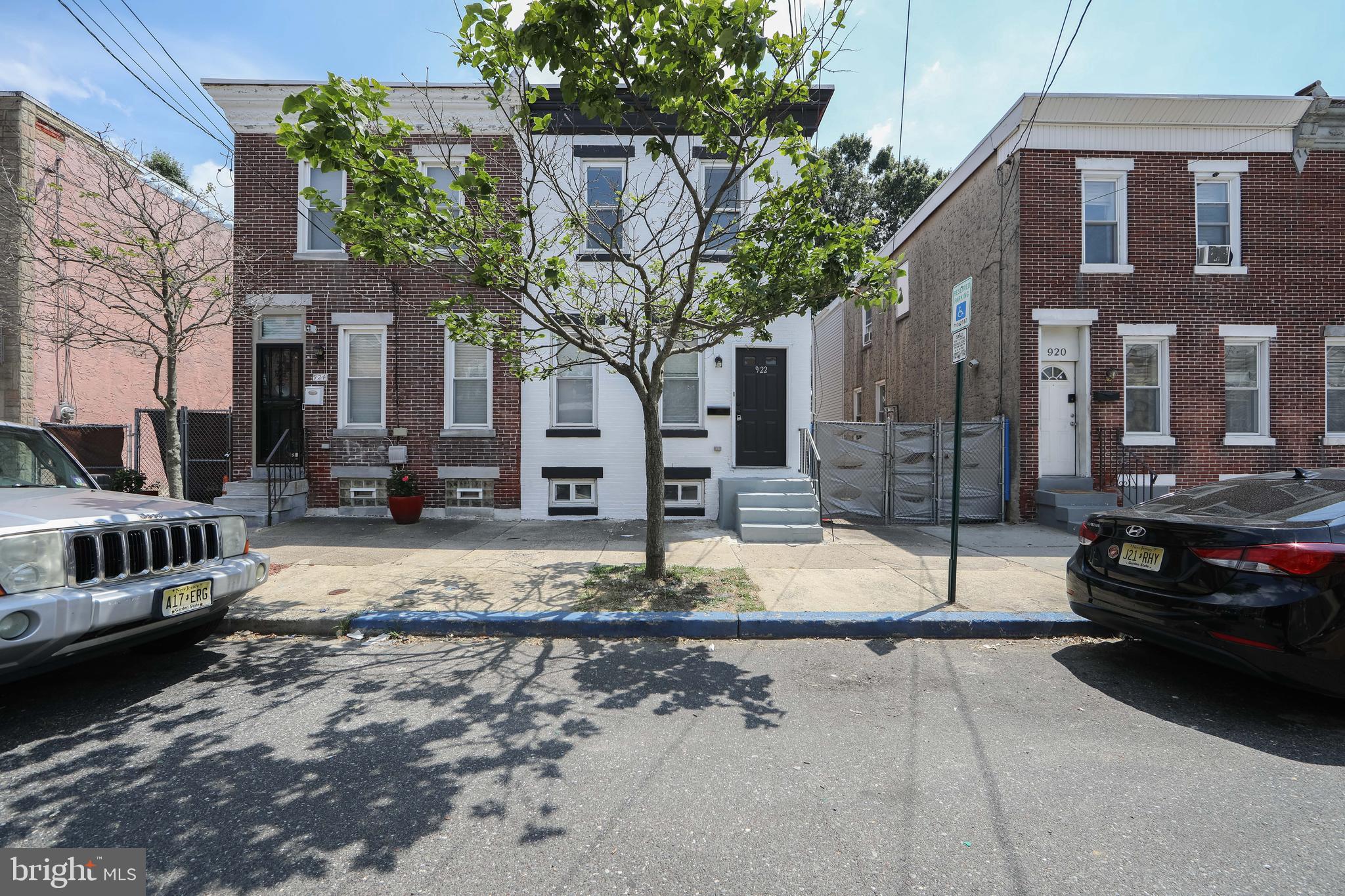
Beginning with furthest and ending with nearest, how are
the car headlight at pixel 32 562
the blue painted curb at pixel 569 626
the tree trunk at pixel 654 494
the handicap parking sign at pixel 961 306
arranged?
the tree trunk at pixel 654 494 → the handicap parking sign at pixel 961 306 → the blue painted curb at pixel 569 626 → the car headlight at pixel 32 562

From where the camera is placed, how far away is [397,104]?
1075 centimetres

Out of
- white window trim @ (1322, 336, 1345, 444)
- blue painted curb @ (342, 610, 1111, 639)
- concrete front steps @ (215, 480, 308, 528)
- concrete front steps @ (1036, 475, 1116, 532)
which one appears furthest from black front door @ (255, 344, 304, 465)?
white window trim @ (1322, 336, 1345, 444)

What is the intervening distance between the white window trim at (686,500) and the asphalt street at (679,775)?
6.05 m

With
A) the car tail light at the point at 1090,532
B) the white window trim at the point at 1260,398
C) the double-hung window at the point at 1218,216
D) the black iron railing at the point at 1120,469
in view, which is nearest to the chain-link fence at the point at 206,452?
the car tail light at the point at 1090,532

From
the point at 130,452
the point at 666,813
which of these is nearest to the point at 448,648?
the point at 666,813

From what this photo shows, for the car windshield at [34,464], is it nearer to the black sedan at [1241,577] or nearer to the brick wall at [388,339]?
the brick wall at [388,339]

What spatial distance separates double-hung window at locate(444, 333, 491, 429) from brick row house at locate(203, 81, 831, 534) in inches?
1.1

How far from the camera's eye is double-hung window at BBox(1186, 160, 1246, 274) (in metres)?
11.0

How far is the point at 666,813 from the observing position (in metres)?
2.82

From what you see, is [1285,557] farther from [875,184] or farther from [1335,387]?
[875,184]

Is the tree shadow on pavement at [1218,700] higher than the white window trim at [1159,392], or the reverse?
the white window trim at [1159,392]

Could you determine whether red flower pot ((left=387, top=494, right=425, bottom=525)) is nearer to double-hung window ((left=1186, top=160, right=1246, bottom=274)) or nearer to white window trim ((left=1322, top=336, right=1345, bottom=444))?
double-hung window ((left=1186, top=160, right=1246, bottom=274))

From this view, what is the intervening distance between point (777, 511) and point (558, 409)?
4247mm

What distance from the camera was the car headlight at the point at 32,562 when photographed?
Answer: 10.6ft
